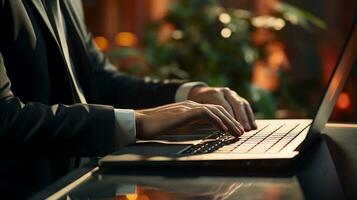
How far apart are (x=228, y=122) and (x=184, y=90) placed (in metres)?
0.43

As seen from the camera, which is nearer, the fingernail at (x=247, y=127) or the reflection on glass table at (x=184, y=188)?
the reflection on glass table at (x=184, y=188)

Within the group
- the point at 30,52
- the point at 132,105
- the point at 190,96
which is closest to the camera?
the point at 30,52

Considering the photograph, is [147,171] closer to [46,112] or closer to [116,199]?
[116,199]

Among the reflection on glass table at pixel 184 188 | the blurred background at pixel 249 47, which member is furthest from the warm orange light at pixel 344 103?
the reflection on glass table at pixel 184 188

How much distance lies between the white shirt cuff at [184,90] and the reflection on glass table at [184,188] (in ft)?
2.06

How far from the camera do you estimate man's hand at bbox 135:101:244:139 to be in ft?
3.47

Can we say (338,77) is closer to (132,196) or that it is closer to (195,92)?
(132,196)

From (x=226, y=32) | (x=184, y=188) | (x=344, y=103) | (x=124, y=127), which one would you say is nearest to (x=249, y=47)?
(x=226, y=32)

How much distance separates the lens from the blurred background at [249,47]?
2.97 meters

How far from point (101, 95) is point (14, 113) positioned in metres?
0.62

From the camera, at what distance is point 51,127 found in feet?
3.54

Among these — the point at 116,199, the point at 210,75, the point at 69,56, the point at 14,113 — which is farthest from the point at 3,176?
the point at 210,75

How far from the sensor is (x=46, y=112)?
3.53 feet

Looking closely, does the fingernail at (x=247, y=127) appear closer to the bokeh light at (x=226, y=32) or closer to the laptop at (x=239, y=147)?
the laptop at (x=239, y=147)
